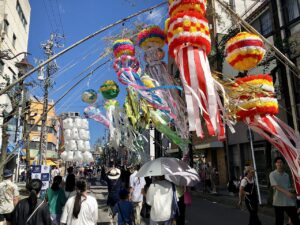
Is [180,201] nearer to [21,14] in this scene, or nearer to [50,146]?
[21,14]

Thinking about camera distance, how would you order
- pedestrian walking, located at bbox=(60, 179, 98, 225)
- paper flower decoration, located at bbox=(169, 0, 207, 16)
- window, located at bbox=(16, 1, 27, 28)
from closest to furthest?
1. pedestrian walking, located at bbox=(60, 179, 98, 225)
2. paper flower decoration, located at bbox=(169, 0, 207, 16)
3. window, located at bbox=(16, 1, 27, 28)

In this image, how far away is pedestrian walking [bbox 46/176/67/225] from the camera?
570cm

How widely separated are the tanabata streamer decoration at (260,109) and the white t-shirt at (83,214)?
9.34 feet

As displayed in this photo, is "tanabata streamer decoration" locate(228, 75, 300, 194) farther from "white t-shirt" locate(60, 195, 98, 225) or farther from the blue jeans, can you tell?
the blue jeans

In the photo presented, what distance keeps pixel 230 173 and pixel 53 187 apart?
622 inches

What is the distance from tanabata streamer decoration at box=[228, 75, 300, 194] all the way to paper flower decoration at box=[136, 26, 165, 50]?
80.4 inches

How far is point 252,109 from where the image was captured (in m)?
4.71

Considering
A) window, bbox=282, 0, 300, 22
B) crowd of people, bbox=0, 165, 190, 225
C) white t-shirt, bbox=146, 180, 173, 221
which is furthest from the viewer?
window, bbox=282, 0, 300, 22

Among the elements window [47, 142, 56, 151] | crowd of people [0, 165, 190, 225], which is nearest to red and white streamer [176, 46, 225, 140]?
crowd of people [0, 165, 190, 225]

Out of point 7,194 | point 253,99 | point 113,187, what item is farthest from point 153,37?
point 7,194

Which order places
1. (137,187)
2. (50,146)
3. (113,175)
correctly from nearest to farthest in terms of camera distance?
(137,187) → (113,175) → (50,146)

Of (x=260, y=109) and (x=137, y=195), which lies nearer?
(x=260, y=109)

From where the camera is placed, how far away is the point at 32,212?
4.07m

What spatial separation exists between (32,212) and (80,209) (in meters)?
0.70
